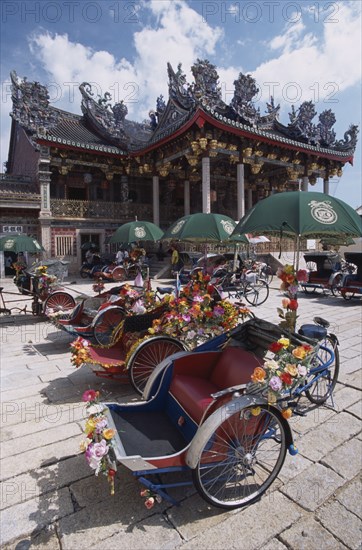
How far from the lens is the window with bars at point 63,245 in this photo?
16.5 m

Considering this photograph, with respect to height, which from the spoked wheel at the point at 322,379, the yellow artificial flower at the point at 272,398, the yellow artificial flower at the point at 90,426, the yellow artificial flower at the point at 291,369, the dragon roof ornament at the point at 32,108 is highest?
the dragon roof ornament at the point at 32,108

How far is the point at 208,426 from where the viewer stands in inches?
81.3

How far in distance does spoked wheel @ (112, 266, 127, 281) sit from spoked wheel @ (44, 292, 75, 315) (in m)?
6.76

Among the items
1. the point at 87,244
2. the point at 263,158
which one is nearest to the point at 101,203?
the point at 87,244

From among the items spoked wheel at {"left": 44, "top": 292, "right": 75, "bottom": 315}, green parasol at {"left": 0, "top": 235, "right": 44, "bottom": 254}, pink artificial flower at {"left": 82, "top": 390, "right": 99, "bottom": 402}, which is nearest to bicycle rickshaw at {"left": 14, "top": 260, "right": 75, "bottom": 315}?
spoked wheel at {"left": 44, "top": 292, "right": 75, "bottom": 315}

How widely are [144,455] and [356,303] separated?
8716 millimetres

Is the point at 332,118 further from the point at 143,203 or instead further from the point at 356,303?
the point at 356,303

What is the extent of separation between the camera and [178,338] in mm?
4043

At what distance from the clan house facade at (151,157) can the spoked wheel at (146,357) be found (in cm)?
1178

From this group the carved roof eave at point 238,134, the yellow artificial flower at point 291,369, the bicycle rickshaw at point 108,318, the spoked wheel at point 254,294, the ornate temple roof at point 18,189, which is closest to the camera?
the yellow artificial flower at point 291,369

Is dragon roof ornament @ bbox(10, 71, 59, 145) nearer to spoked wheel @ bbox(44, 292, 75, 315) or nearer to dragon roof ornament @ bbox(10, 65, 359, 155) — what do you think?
dragon roof ornament @ bbox(10, 65, 359, 155)

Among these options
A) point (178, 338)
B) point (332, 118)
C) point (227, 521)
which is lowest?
point (227, 521)

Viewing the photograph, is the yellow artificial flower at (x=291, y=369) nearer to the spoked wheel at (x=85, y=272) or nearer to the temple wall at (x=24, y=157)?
the spoked wheel at (x=85, y=272)

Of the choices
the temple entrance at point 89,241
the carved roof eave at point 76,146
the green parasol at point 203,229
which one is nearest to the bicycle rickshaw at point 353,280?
the green parasol at point 203,229
